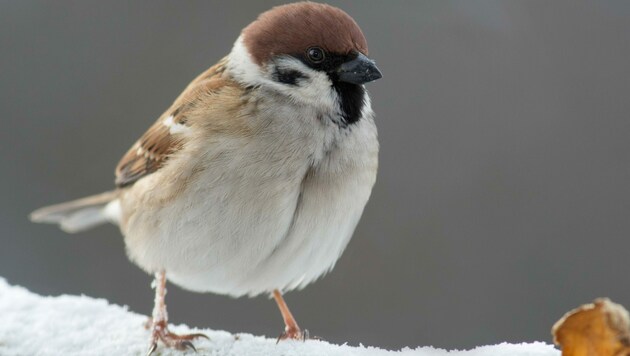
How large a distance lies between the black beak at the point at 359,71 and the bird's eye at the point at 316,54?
5cm

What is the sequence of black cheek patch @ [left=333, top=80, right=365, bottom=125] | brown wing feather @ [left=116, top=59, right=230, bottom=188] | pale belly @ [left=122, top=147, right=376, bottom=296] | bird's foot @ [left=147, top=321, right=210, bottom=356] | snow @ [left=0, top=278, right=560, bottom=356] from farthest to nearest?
brown wing feather @ [left=116, top=59, right=230, bottom=188] < black cheek patch @ [left=333, top=80, right=365, bottom=125] < pale belly @ [left=122, top=147, right=376, bottom=296] < bird's foot @ [left=147, top=321, right=210, bottom=356] < snow @ [left=0, top=278, right=560, bottom=356]

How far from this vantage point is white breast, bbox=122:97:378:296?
6.31 ft

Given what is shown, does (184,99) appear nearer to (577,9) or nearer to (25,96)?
(25,96)

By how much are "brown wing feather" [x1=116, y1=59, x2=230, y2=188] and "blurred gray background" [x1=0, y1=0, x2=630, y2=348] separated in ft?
3.16

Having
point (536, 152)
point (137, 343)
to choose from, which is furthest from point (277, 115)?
point (536, 152)

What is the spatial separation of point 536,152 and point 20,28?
7.74 ft

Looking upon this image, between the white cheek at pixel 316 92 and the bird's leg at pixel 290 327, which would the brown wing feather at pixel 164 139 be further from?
the bird's leg at pixel 290 327

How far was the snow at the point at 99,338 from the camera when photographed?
5.19 ft

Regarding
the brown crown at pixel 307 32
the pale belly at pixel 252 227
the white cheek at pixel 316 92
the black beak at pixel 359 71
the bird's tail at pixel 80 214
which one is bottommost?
the bird's tail at pixel 80 214

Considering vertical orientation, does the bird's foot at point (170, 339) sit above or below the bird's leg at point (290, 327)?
above

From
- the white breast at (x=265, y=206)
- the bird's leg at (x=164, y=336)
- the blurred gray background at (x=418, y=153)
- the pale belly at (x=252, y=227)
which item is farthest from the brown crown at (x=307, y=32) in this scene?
the blurred gray background at (x=418, y=153)

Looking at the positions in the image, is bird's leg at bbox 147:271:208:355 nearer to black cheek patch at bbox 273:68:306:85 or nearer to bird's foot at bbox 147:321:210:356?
bird's foot at bbox 147:321:210:356

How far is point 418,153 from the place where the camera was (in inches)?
138

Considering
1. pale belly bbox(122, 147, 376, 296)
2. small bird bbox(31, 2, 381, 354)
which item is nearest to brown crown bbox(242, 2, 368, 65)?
small bird bbox(31, 2, 381, 354)
